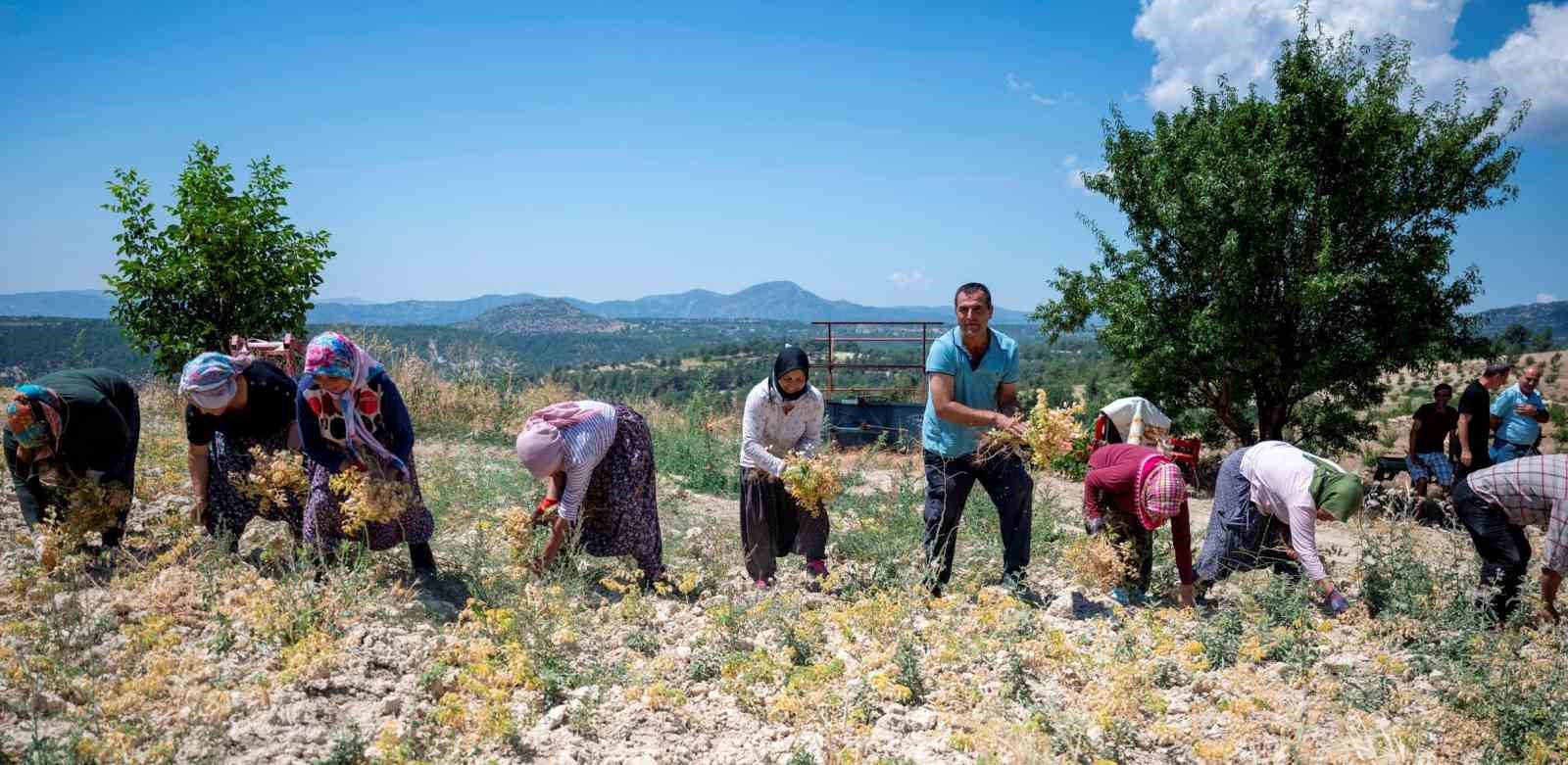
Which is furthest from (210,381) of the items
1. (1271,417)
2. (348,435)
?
(1271,417)

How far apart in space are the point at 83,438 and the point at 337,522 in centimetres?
140

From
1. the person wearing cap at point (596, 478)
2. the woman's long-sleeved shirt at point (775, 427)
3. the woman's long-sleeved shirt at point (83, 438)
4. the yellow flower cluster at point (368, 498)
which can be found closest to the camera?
the yellow flower cluster at point (368, 498)

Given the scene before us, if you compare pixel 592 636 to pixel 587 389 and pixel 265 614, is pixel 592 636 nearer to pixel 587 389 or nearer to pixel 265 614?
pixel 265 614

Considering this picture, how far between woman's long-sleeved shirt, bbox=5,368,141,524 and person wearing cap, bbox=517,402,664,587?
2179 mm

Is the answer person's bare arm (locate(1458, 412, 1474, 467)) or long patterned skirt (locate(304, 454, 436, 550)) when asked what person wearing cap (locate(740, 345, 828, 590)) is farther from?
person's bare arm (locate(1458, 412, 1474, 467))

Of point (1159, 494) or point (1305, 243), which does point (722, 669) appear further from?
point (1305, 243)

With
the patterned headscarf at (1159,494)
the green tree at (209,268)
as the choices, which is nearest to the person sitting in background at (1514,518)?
the patterned headscarf at (1159,494)

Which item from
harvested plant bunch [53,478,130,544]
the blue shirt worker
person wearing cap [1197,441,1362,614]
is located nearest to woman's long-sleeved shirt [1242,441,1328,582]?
person wearing cap [1197,441,1362,614]

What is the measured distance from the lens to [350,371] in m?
3.84

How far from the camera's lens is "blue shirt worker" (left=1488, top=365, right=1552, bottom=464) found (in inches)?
297

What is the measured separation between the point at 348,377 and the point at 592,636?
1620mm

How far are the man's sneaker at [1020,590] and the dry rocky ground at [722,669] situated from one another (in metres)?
0.10

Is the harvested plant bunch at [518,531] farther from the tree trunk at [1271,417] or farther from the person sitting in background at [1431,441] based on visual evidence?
the tree trunk at [1271,417]

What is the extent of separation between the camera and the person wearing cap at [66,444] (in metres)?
4.02
